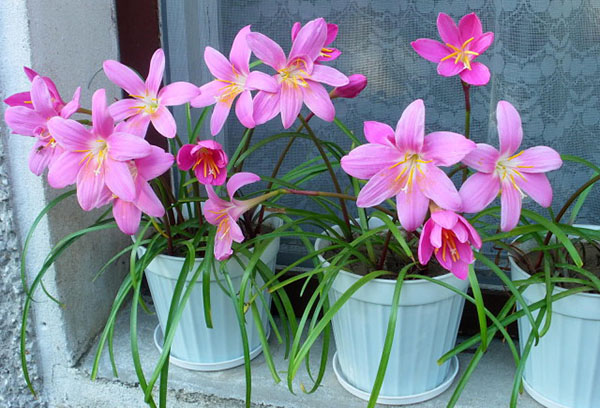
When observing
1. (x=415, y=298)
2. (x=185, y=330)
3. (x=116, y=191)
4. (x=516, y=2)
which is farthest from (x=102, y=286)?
(x=516, y=2)

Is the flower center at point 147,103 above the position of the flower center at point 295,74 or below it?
below

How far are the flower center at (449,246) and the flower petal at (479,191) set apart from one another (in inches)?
1.5

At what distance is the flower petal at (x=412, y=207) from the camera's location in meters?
0.80

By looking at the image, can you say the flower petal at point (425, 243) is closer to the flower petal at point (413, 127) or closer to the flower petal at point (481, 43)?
the flower petal at point (413, 127)

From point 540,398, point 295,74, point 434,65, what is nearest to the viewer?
point 295,74

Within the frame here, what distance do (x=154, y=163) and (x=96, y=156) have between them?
8 centimetres

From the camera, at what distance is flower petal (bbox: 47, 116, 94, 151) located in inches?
33.4

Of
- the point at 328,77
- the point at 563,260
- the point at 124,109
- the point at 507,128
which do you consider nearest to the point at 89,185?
the point at 124,109

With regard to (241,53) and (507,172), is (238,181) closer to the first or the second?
(241,53)

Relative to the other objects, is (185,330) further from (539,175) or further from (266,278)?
(539,175)

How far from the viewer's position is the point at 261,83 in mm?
851

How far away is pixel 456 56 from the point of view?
88cm

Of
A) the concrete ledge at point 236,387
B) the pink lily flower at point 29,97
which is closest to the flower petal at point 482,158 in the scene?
the concrete ledge at point 236,387

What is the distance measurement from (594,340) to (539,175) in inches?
13.0
